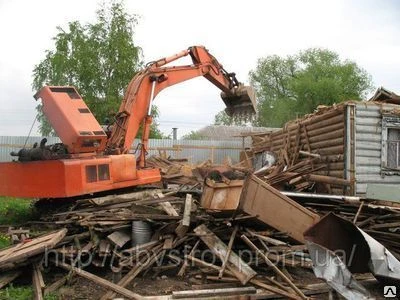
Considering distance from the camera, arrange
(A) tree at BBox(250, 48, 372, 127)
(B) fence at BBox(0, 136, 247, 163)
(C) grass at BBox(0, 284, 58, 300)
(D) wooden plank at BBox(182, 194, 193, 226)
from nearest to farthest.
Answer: (C) grass at BBox(0, 284, 58, 300)
(D) wooden plank at BBox(182, 194, 193, 226)
(B) fence at BBox(0, 136, 247, 163)
(A) tree at BBox(250, 48, 372, 127)

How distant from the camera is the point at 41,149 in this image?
8672 mm

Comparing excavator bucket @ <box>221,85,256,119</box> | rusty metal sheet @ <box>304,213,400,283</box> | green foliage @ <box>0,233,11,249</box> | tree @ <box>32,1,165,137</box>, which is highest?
tree @ <box>32,1,165,137</box>

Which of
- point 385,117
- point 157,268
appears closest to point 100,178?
point 157,268

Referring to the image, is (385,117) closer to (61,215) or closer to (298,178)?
(298,178)

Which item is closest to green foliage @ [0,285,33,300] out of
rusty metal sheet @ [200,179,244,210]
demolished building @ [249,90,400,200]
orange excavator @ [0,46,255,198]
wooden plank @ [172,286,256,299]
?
wooden plank @ [172,286,256,299]

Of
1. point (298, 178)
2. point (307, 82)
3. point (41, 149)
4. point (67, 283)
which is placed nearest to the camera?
point (67, 283)

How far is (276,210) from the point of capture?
6.86 metres

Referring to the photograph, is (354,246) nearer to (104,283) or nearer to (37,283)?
(104,283)

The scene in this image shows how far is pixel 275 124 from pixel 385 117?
3763cm

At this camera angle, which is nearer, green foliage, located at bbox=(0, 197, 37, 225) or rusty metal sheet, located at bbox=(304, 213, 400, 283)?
rusty metal sheet, located at bbox=(304, 213, 400, 283)

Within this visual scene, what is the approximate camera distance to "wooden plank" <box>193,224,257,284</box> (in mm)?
6160

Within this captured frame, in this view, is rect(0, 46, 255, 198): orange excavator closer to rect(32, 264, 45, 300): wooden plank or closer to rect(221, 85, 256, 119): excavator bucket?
rect(32, 264, 45, 300): wooden plank

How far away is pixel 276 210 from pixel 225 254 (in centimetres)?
101

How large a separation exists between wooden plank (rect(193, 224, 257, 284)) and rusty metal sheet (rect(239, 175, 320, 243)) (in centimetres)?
69
